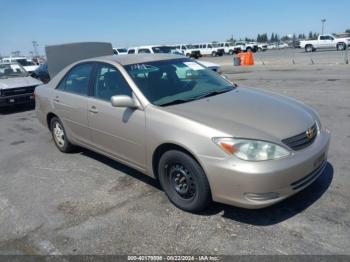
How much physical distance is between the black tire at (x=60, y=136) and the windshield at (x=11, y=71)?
6.67 m

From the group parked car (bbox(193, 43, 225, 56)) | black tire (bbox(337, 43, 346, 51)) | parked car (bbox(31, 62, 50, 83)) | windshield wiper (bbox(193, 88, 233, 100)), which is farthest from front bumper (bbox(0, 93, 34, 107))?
parked car (bbox(193, 43, 225, 56))

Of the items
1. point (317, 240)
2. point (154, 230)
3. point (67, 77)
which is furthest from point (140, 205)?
point (67, 77)

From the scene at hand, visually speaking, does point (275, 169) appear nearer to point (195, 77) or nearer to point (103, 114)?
point (195, 77)

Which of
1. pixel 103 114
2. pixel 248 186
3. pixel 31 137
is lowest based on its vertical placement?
pixel 31 137

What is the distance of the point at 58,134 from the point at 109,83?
6.36 ft

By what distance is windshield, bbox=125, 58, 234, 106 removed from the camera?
399 cm

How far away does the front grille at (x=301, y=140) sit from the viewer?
3171 mm

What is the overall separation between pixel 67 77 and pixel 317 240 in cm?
428

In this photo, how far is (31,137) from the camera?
288 inches

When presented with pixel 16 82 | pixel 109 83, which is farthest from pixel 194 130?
Answer: pixel 16 82

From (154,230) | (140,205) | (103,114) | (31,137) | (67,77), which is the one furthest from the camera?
(31,137)

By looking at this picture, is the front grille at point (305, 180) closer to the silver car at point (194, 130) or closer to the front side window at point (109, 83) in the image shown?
the silver car at point (194, 130)

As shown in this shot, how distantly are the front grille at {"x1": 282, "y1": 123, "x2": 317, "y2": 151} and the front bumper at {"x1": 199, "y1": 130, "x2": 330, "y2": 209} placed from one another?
6cm

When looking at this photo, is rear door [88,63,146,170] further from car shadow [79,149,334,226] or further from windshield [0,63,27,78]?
windshield [0,63,27,78]
